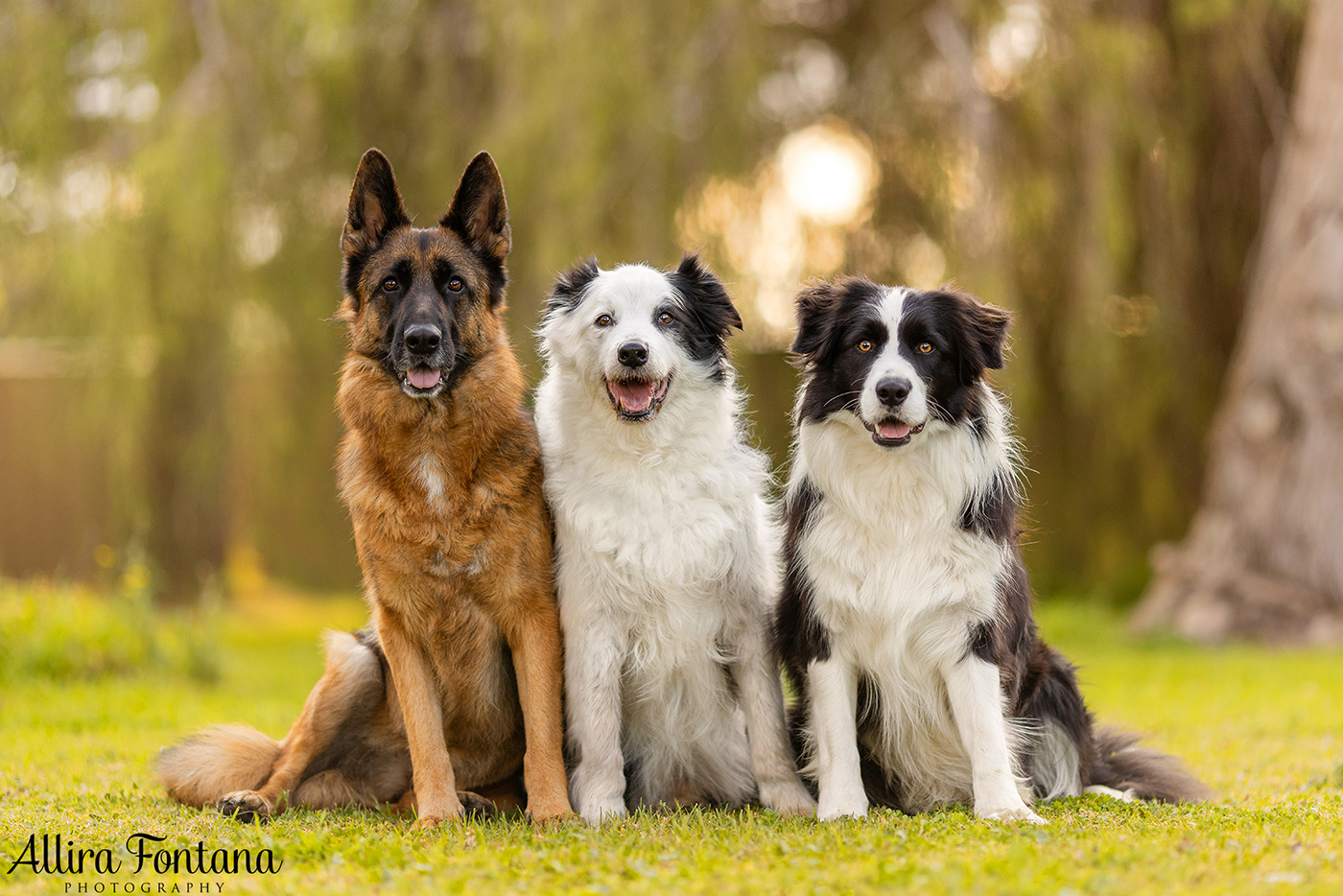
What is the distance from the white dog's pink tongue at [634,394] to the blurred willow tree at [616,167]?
13.5ft

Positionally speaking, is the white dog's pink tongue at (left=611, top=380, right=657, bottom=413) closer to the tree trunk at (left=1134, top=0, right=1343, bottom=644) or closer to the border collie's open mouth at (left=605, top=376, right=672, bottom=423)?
the border collie's open mouth at (left=605, top=376, right=672, bottom=423)

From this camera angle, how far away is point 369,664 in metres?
4.62

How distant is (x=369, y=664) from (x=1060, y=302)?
7807 millimetres

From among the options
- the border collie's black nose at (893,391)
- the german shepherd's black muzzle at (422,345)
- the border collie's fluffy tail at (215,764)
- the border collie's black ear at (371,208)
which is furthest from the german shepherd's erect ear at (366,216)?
the border collie's black nose at (893,391)

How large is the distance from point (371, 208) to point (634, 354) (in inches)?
47.3

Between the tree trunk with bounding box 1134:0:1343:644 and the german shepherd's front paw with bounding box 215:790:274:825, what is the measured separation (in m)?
8.03

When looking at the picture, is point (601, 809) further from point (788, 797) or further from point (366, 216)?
point (366, 216)

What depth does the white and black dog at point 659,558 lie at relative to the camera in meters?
4.27

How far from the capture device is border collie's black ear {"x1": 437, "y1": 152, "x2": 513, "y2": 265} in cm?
456

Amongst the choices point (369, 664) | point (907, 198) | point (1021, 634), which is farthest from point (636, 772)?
point (907, 198)

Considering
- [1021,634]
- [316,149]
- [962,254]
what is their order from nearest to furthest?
[1021,634]
[962,254]
[316,149]

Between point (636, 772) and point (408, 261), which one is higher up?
point (408, 261)

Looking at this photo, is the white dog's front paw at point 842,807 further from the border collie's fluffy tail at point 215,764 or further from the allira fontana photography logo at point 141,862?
the border collie's fluffy tail at point 215,764

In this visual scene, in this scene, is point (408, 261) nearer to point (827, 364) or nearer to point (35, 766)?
point (827, 364)
